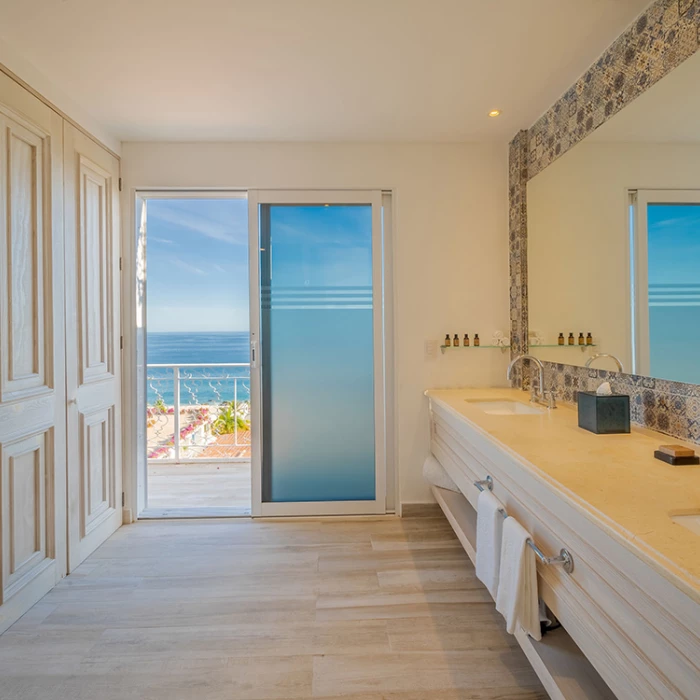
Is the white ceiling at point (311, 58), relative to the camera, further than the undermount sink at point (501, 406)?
No

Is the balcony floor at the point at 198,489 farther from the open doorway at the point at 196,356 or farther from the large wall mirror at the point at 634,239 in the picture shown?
the large wall mirror at the point at 634,239

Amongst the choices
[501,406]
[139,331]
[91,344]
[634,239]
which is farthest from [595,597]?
[139,331]

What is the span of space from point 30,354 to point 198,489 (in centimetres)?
197

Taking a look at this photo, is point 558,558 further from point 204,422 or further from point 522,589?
point 204,422

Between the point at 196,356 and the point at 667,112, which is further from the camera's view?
the point at 196,356

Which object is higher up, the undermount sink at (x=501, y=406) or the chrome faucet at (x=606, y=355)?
the chrome faucet at (x=606, y=355)

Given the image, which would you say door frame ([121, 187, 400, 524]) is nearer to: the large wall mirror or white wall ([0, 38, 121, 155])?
white wall ([0, 38, 121, 155])

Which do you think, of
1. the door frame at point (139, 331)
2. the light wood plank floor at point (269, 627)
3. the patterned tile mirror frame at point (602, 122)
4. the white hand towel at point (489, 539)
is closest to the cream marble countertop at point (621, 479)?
the patterned tile mirror frame at point (602, 122)

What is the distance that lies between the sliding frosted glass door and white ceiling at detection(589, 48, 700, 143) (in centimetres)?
152

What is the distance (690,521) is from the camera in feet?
Result: 3.25

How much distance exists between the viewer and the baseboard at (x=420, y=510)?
2.93m

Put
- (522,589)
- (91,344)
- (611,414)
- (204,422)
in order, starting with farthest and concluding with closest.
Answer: (204,422) < (91,344) < (611,414) < (522,589)

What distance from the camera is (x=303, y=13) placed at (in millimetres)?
1707

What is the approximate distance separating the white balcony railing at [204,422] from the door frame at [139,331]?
1474 millimetres
